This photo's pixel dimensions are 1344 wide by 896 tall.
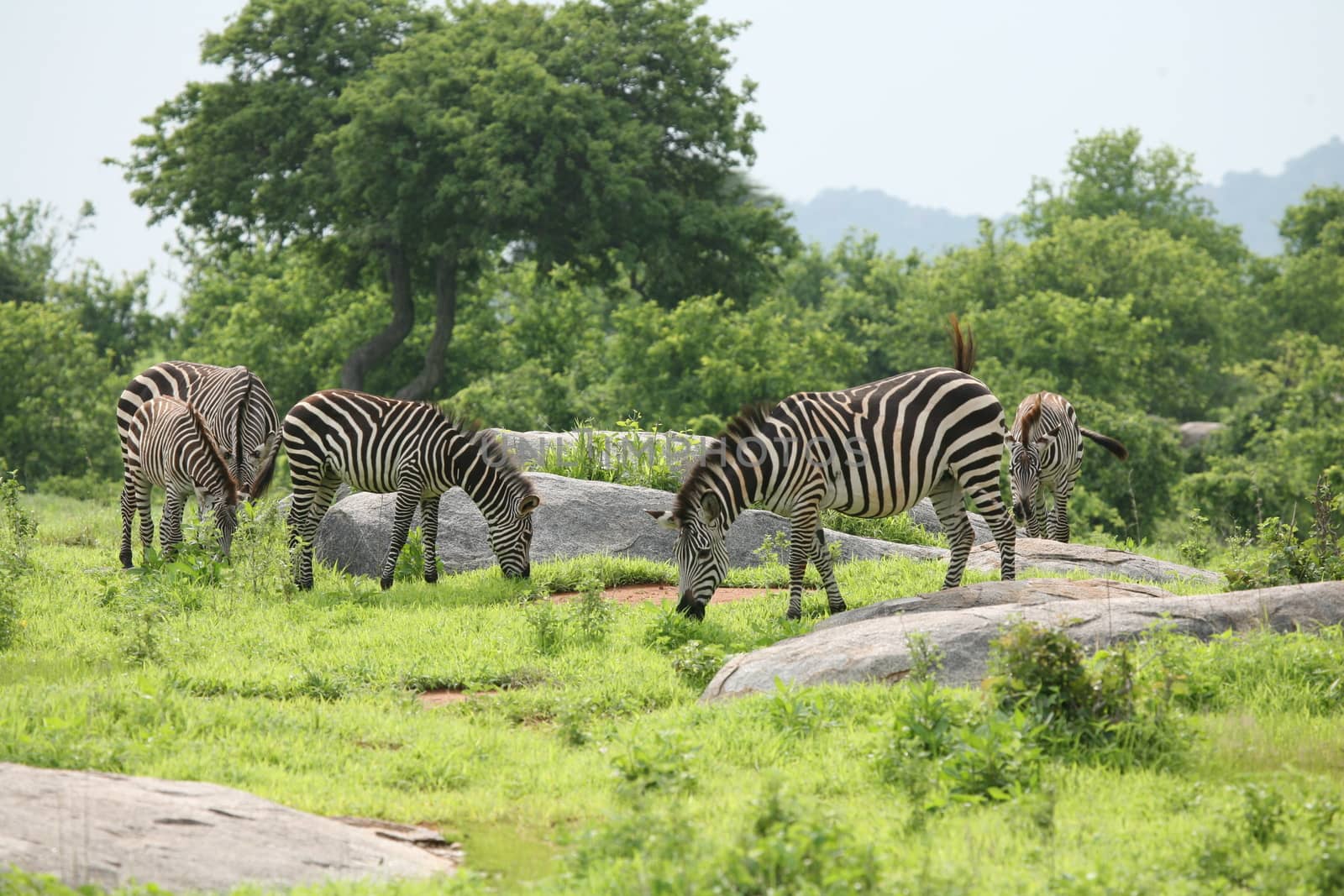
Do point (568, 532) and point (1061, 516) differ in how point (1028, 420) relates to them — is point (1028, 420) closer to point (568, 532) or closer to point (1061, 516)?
point (1061, 516)

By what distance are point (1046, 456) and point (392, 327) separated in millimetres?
26870

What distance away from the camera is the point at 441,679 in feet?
35.0

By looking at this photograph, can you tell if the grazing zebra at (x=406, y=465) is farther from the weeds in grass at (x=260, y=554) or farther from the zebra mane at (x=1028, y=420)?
the zebra mane at (x=1028, y=420)

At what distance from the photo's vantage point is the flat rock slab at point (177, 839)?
20.2 ft

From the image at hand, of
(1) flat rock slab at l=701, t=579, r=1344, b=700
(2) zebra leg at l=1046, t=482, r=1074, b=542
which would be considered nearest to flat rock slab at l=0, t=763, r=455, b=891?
(1) flat rock slab at l=701, t=579, r=1344, b=700

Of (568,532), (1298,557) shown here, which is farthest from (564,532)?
(1298,557)

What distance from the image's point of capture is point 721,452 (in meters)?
12.2

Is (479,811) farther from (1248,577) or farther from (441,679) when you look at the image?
(1248,577)

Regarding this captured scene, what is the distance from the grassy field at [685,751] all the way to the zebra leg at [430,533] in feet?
7.87

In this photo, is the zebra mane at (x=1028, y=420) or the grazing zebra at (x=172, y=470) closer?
the grazing zebra at (x=172, y=470)

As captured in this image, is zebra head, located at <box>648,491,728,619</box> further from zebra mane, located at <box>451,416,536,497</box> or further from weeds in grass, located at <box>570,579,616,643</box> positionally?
zebra mane, located at <box>451,416,536,497</box>

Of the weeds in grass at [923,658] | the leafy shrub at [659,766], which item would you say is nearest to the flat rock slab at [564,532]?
the weeds in grass at [923,658]

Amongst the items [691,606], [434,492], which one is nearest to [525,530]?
[434,492]

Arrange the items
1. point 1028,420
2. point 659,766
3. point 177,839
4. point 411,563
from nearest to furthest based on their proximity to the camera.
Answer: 1. point 177,839
2. point 659,766
3. point 411,563
4. point 1028,420
